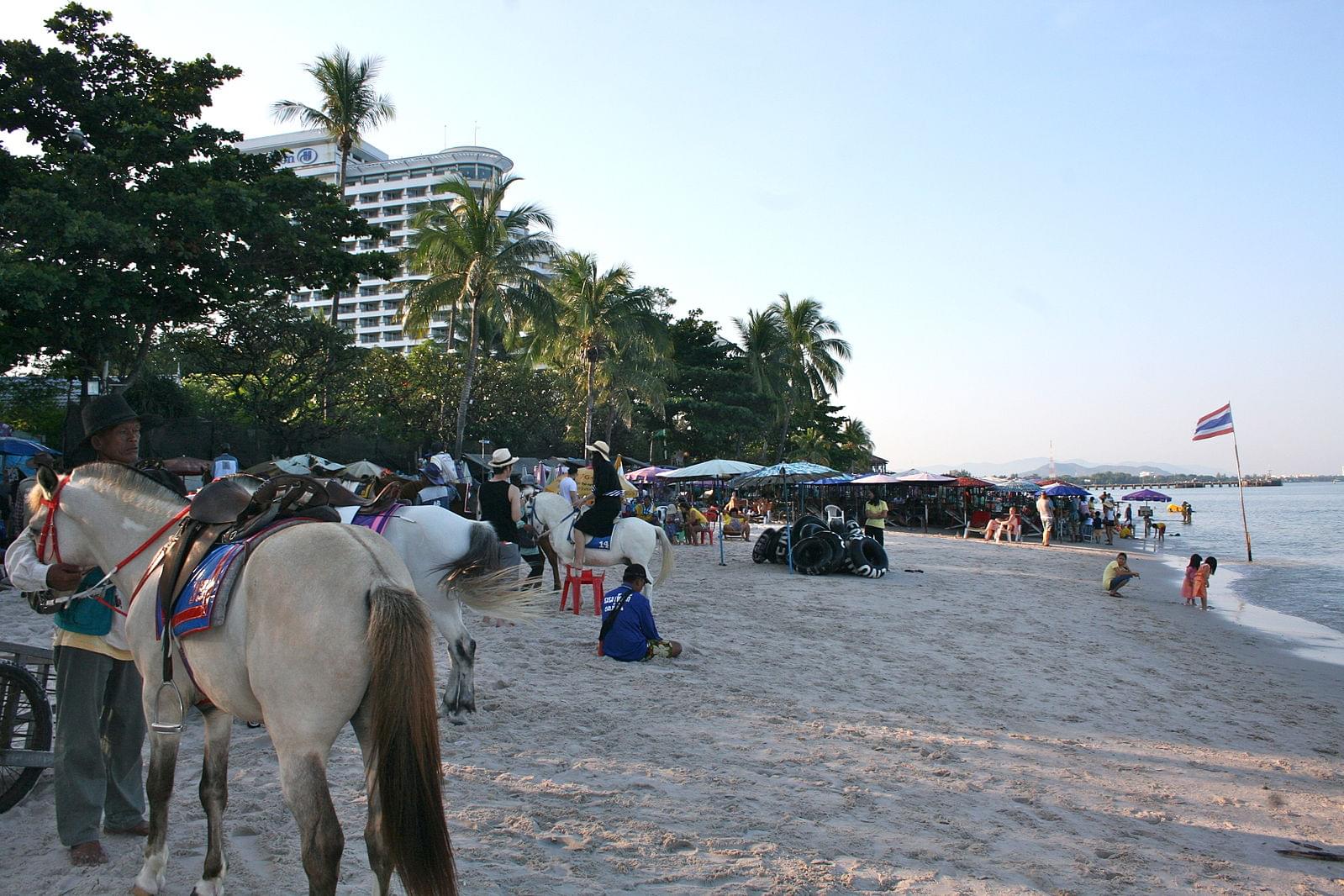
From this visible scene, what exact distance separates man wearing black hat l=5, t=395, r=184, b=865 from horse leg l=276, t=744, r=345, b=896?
1.33 metres

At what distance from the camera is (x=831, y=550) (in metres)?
16.4

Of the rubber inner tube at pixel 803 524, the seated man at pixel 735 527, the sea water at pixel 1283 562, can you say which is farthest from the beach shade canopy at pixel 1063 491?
the rubber inner tube at pixel 803 524

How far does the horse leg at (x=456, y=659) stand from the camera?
5.91 metres

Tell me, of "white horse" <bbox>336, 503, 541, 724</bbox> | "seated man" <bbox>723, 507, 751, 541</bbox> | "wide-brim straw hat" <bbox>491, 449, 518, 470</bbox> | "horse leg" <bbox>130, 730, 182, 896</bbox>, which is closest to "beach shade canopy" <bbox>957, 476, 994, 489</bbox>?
"seated man" <bbox>723, 507, 751, 541</bbox>

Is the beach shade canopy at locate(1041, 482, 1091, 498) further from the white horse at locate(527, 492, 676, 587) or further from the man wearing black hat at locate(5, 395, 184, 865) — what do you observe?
the man wearing black hat at locate(5, 395, 184, 865)

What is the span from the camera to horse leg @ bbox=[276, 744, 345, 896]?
8.91 feet

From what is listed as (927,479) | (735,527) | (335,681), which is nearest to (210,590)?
(335,681)

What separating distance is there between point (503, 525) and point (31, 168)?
12662 mm

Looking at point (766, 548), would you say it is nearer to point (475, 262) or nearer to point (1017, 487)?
point (475, 262)

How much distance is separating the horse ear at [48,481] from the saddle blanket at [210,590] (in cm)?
85

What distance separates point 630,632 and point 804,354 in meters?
43.4

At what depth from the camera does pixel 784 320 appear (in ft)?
162

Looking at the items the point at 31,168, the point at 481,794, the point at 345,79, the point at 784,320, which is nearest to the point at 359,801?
the point at 481,794

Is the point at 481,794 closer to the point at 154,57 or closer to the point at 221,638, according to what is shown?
the point at 221,638
